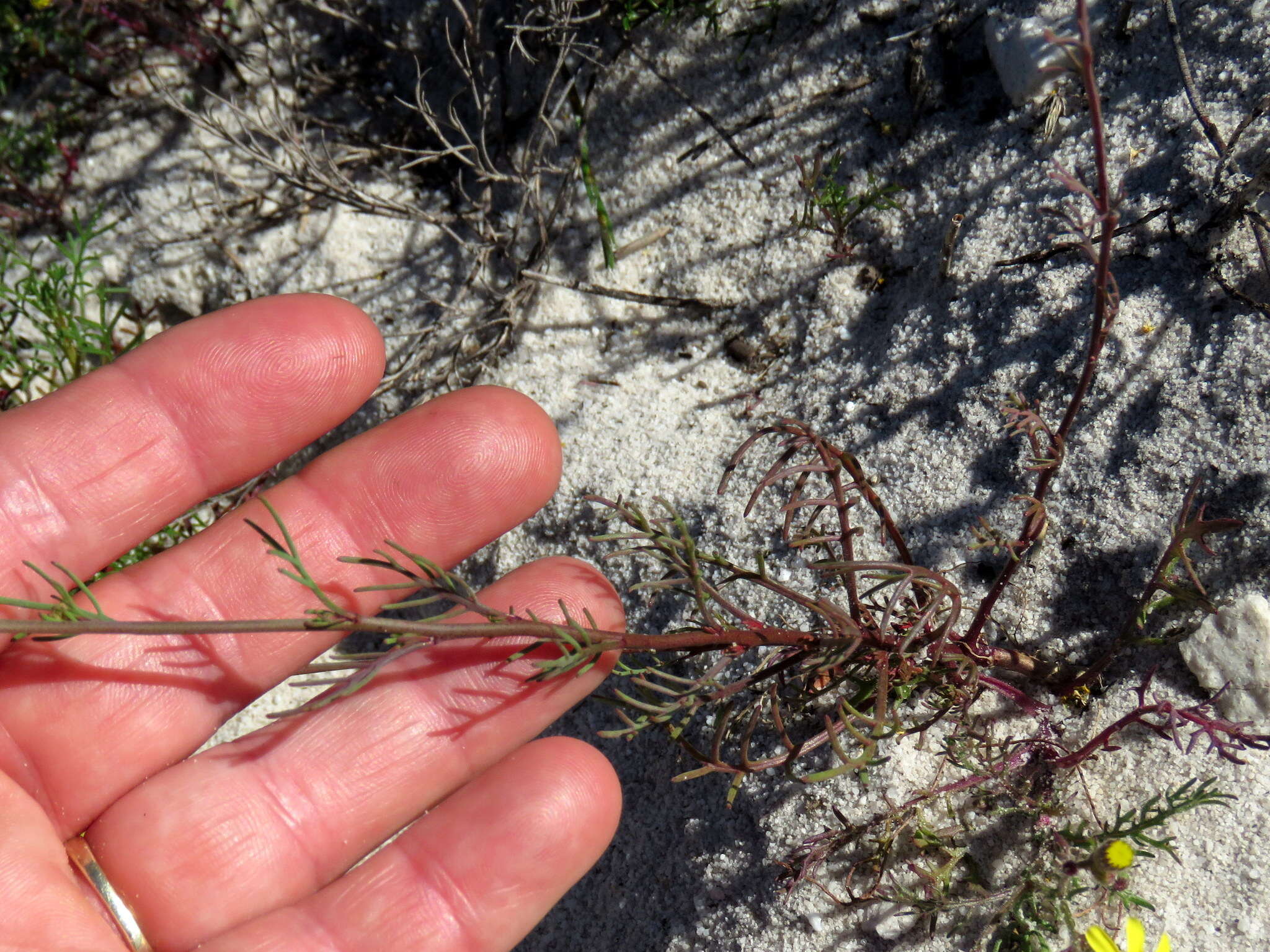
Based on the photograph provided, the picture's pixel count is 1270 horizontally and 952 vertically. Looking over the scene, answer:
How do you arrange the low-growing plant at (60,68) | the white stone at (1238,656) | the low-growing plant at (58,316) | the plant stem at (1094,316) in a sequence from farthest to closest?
the low-growing plant at (60,68), the low-growing plant at (58,316), the white stone at (1238,656), the plant stem at (1094,316)

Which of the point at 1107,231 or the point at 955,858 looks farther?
the point at 955,858

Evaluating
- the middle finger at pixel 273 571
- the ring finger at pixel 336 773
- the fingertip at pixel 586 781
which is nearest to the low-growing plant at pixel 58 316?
the middle finger at pixel 273 571

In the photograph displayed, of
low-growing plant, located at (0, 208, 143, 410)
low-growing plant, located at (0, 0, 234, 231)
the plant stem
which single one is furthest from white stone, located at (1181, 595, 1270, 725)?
low-growing plant, located at (0, 0, 234, 231)

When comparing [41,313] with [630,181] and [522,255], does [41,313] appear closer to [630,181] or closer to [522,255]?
[522,255]

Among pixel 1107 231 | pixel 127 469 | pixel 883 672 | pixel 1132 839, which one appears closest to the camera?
pixel 1107 231

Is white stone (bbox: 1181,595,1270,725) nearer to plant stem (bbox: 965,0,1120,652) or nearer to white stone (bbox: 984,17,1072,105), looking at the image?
plant stem (bbox: 965,0,1120,652)

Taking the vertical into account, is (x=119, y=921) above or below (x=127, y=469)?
below

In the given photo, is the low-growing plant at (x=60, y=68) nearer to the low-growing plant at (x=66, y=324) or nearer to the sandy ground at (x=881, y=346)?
the low-growing plant at (x=66, y=324)

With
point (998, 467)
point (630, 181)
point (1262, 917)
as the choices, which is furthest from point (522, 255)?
point (1262, 917)
